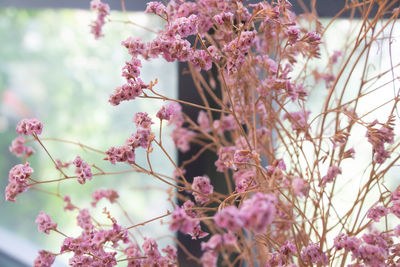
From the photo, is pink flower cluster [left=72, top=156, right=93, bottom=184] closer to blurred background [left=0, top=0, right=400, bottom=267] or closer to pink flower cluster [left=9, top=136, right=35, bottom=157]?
pink flower cluster [left=9, top=136, right=35, bottom=157]

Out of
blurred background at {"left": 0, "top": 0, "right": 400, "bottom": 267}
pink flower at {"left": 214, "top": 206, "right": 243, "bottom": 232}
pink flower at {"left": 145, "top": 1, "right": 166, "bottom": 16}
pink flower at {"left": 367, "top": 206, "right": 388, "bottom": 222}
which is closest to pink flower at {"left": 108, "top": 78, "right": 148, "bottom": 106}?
pink flower at {"left": 145, "top": 1, "right": 166, "bottom": 16}

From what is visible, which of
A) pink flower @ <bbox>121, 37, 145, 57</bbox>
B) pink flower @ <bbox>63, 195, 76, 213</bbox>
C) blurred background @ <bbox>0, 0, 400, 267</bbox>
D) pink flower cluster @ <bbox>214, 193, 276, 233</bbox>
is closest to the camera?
pink flower cluster @ <bbox>214, 193, 276, 233</bbox>

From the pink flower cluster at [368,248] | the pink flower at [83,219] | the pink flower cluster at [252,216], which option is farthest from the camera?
the pink flower at [83,219]

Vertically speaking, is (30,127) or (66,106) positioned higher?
(66,106)

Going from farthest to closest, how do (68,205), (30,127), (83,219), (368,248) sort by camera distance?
(68,205) < (83,219) < (30,127) < (368,248)

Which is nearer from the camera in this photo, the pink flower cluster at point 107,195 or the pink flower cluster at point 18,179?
the pink flower cluster at point 18,179

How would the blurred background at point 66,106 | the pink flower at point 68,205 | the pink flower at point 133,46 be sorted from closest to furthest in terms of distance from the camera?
the pink flower at point 133,46 < the pink flower at point 68,205 < the blurred background at point 66,106

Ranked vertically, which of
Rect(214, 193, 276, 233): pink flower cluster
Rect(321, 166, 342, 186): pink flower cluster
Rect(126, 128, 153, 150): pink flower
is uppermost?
Rect(126, 128, 153, 150): pink flower

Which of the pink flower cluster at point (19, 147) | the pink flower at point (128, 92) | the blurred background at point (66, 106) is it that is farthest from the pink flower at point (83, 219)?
the blurred background at point (66, 106)

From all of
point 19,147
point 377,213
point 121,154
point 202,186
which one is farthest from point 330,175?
point 19,147

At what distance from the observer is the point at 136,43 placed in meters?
0.57

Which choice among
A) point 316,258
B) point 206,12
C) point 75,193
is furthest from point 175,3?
point 75,193

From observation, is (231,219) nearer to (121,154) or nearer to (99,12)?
(121,154)

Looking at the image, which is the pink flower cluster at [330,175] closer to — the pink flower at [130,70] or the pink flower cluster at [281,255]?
the pink flower cluster at [281,255]
